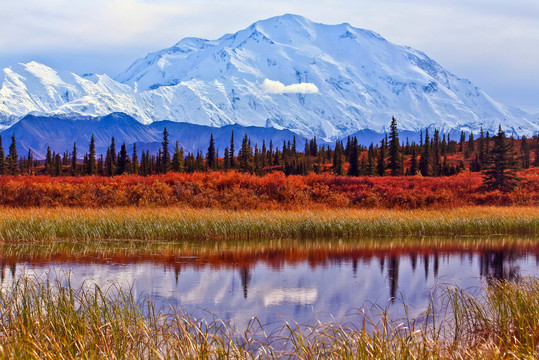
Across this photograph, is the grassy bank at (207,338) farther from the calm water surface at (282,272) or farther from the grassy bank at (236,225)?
the grassy bank at (236,225)

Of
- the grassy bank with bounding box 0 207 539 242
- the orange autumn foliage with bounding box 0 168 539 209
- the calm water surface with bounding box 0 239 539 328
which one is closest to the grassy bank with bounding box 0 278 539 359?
the calm water surface with bounding box 0 239 539 328

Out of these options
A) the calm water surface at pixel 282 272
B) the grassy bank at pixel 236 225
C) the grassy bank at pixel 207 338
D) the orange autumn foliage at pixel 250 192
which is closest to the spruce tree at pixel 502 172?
the orange autumn foliage at pixel 250 192

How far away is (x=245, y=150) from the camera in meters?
90.0

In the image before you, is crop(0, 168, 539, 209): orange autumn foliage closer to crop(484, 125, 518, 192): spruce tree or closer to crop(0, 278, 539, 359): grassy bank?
crop(484, 125, 518, 192): spruce tree

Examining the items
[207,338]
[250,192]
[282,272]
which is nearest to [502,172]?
[250,192]

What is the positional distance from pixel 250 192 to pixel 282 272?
24.4m

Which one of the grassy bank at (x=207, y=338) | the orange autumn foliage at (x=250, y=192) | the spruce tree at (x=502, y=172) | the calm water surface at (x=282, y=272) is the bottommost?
the calm water surface at (x=282, y=272)

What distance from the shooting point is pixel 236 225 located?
30.6m

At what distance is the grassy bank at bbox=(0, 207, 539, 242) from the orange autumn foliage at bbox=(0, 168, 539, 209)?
10.5m

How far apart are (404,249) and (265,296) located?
1272 cm

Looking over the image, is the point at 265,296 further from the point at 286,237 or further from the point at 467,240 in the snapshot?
the point at 467,240

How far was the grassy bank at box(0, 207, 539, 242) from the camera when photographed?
28281mm

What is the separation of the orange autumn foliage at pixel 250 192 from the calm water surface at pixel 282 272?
1607 cm

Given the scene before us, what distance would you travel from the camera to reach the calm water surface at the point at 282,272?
16.7 metres
